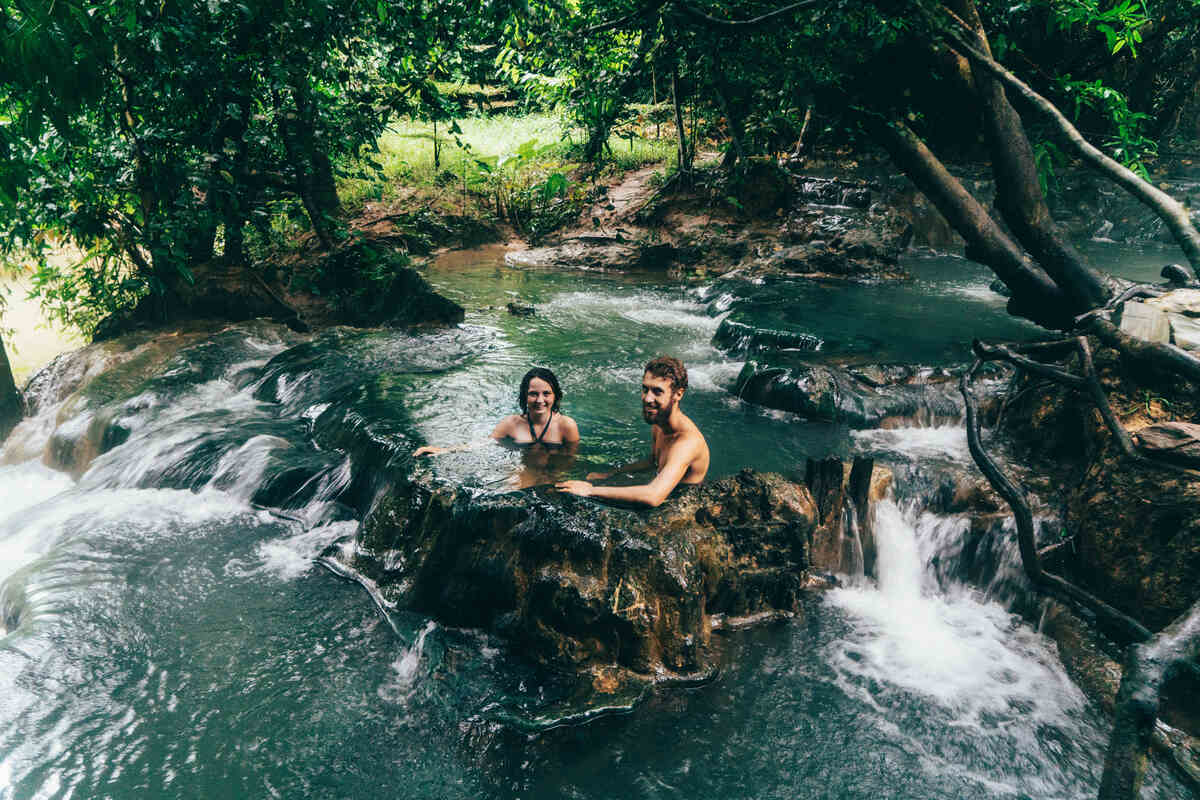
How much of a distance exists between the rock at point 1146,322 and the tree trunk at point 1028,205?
0.92 feet

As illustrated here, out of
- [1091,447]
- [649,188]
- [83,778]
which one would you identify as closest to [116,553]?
[83,778]

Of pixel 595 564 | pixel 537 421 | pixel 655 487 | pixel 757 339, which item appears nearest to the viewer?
pixel 595 564

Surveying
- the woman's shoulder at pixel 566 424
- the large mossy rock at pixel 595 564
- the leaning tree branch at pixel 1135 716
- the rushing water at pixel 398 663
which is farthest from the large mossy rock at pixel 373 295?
the leaning tree branch at pixel 1135 716

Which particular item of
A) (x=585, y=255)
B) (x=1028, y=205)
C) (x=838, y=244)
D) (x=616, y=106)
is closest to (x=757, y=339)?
(x=1028, y=205)

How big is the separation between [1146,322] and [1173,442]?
1.32 metres

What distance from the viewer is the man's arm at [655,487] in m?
4.37

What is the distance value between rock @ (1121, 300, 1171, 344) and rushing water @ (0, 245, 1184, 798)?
5.36 feet

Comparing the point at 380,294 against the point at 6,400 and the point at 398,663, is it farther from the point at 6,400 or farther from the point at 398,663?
the point at 398,663

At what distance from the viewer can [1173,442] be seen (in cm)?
431

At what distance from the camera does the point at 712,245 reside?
1312 centimetres

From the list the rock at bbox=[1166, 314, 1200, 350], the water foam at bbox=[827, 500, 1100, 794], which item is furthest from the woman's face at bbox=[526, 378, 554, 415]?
the rock at bbox=[1166, 314, 1200, 350]

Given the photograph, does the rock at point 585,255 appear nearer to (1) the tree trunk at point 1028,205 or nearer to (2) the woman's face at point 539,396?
(1) the tree trunk at point 1028,205

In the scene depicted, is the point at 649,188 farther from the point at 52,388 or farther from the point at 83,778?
the point at 83,778

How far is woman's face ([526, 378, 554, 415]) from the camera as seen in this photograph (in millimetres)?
5180
